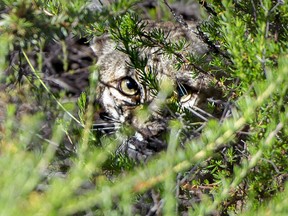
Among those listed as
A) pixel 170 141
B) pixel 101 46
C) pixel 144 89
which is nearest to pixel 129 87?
pixel 144 89

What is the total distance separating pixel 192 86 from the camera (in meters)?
3.00

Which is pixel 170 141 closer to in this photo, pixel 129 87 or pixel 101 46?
pixel 129 87

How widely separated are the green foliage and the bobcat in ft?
0.89

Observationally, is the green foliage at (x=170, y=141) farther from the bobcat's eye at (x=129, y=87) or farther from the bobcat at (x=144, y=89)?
the bobcat's eye at (x=129, y=87)

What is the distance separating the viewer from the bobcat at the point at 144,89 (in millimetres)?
2533

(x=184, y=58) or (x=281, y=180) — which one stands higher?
(x=184, y=58)

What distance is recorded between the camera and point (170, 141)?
137 cm

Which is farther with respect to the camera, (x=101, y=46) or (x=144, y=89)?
(x=101, y=46)

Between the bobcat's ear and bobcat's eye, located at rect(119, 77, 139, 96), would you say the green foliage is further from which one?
the bobcat's ear

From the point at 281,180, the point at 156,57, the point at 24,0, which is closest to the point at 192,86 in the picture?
the point at 156,57

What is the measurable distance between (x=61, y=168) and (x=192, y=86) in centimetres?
109

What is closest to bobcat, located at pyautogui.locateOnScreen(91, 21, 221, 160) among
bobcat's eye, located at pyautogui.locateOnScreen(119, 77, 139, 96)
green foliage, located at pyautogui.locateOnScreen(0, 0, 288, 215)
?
bobcat's eye, located at pyautogui.locateOnScreen(119, 77, 139, 96)

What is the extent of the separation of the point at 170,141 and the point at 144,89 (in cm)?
184

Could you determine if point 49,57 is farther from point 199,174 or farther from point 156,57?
point 199,174
